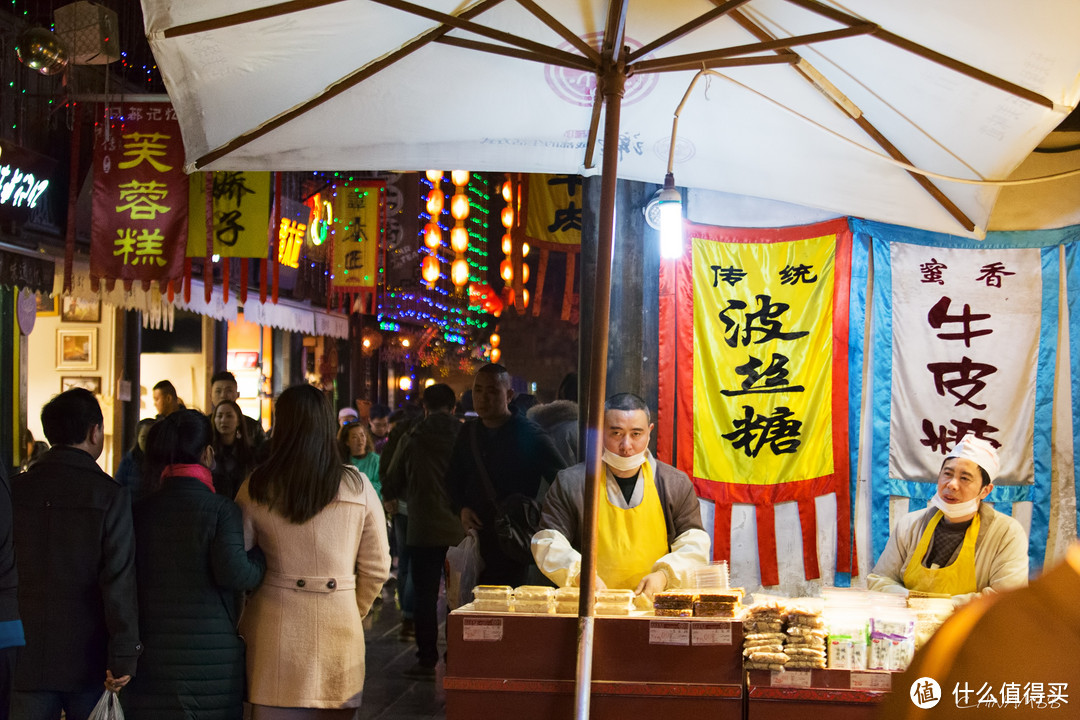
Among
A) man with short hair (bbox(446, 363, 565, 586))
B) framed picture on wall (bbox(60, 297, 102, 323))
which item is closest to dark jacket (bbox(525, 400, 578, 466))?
man with short hair (bbox(446, 363, 565, 586))

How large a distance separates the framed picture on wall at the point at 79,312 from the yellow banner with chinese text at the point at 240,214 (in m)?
4.94

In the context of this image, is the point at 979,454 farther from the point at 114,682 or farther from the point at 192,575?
the point at 114,682

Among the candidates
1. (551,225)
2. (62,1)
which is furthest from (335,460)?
(62,1)

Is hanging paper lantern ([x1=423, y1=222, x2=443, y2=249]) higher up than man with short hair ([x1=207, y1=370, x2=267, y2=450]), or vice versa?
hanging paper lantern ([x1=423, y1=222, x2=443, y2=249])

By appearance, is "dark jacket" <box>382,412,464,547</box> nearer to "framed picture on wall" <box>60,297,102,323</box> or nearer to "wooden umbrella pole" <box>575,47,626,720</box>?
"wooden umbrella pole" <box>575,47,626,720</box>

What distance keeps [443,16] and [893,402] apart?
4.15 m

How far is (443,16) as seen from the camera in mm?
4031

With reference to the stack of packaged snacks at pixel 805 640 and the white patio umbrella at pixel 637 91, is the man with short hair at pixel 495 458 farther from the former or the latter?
the stack of packaged snacks at pixel 805 640

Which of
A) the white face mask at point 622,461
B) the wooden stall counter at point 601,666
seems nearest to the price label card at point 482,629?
the wooden stall counter at point 601,666

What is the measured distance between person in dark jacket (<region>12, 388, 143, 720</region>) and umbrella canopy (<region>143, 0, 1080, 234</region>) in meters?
1.74

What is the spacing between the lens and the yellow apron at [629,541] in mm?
5129

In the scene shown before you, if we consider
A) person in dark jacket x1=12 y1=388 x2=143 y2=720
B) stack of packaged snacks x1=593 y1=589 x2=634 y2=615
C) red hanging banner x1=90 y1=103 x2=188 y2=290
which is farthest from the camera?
red hanging banner x1=90 y1=103 x2=188 y2=290

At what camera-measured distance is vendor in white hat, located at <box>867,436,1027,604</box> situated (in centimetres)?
539

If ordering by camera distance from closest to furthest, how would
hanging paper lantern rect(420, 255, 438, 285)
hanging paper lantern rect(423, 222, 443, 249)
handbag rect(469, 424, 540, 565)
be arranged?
1. handbag rect(469, 424, 540, 565)
2. hanging paper lantern rect(423, 222, 443, 249)
3. hanging paper lantern rect(420, 255, 438, 285)
